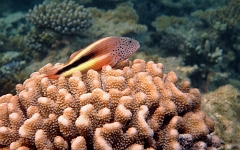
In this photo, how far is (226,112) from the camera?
382 centimetres

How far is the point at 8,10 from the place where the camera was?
605 inches

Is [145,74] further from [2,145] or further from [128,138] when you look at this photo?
[2,145]

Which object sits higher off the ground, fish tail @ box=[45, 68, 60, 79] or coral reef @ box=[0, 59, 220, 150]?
fish tail @ box=[45, 68, 60, 79]

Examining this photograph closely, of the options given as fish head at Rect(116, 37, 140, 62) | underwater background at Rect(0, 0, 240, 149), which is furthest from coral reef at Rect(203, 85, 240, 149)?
fish head at Rect(116, 37, 140, 62)

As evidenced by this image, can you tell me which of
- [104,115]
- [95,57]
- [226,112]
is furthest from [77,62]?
[226,112]

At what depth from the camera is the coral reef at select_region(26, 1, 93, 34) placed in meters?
7.80

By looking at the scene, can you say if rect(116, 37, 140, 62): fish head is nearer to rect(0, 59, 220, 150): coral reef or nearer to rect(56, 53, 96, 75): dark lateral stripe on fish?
rect(0, 59, 220, 150): coral reef

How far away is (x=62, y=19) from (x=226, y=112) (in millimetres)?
6037

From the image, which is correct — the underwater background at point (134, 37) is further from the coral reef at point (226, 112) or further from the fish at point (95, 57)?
the fish at point (95, 57)

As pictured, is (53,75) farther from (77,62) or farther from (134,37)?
(134,37)

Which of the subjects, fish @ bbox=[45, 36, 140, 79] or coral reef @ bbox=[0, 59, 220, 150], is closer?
coral reef @ bbox=[0, 59, 220, 150]

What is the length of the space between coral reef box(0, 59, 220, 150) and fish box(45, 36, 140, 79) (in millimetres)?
82

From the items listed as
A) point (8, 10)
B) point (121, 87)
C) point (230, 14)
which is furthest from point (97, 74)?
point (8, 10)

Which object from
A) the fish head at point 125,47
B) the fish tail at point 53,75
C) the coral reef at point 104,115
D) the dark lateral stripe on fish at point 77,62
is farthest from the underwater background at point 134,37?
the fish tail at point 53,75
